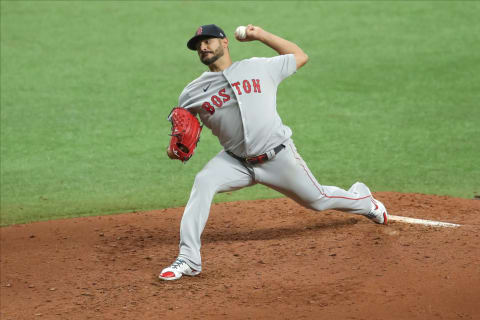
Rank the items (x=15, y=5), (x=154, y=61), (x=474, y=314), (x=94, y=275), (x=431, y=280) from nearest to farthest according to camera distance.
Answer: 1. (x=474, y=314)
2. (x=431, y=280)
3. (x=94, y=275)
4. (x=154, y=61)
5. (x=15, y=5)

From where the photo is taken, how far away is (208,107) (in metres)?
5.41

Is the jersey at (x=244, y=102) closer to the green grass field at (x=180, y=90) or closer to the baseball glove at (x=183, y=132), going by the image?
the baseball glove at (x=183, y=132)

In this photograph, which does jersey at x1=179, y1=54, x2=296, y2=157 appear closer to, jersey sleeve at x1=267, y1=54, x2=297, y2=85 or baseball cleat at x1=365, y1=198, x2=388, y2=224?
jersey sleeve at x1=267, y1=54, x2=297, y2=85

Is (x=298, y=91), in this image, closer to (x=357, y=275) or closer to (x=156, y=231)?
(x=156, y=231)

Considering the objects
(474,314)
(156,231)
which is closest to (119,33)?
(156,231)

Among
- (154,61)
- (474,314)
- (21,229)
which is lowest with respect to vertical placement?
(21,229)

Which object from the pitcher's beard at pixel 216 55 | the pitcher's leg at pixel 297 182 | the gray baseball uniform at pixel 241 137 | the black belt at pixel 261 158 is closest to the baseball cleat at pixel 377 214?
the pitcher's leg at pixel 297 182

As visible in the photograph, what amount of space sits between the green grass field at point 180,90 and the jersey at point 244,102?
7.19ft

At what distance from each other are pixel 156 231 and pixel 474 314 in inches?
120

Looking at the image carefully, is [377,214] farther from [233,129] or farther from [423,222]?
[233,129]

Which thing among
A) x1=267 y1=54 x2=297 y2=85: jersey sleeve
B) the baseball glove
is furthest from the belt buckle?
x1=267 y1=54 x2=297 y2=85: jersey sleeve

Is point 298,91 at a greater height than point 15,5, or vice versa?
point 15,5

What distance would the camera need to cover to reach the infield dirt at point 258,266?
4.69m

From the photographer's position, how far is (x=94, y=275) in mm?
5652
